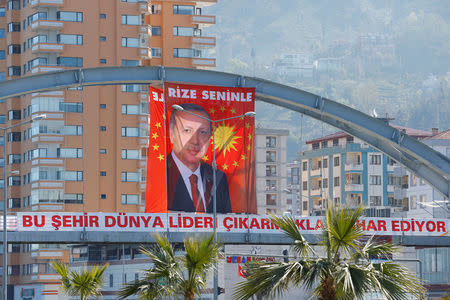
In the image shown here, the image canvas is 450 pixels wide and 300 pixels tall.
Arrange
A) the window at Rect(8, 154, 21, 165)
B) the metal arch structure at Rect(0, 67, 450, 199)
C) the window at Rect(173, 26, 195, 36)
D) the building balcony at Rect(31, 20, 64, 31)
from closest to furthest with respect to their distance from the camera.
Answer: the metal arch structure at Rect(0, 67, 450, 199) → the building balcony at Rect(31, 20, 64, 31) → the window at Rect(8, 154, 21, 165) → the window at Rect(173, 26, 195, 36)

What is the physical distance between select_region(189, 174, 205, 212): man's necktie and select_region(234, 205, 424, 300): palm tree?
102 feet

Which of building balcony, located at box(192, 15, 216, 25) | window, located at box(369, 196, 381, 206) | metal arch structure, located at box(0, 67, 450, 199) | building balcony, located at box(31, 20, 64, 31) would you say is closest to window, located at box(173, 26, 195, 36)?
building balcony, located at box(192, 15, 216, 25)

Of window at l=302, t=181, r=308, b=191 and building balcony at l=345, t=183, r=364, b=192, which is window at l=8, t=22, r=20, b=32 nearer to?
building balcony at l=345, t=183, r=364, b=192

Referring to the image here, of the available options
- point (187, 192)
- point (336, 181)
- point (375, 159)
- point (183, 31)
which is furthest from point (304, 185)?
point (187, 192)

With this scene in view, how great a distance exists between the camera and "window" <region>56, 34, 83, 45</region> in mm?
131000

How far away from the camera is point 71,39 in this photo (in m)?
131

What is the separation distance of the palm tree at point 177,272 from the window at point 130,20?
317ft

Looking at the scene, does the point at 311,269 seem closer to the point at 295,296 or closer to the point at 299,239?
the point at 299,239

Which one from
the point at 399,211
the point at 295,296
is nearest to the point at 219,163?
the point at 295,296

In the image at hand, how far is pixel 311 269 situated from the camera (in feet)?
109

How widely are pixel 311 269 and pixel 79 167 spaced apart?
324ft

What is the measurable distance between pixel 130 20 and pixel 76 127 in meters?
14.0

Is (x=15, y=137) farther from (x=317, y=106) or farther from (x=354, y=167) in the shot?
(x=317, y=106)

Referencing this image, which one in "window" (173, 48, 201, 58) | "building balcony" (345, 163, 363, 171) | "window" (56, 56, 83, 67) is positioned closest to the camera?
"window" (56, 56, 83, 67)
